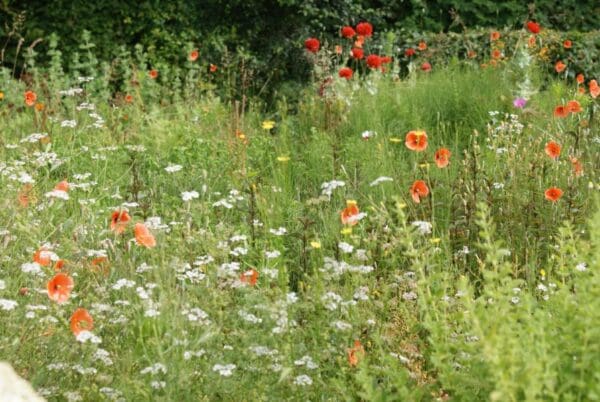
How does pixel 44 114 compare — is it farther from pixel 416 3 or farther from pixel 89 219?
pixel 416 3

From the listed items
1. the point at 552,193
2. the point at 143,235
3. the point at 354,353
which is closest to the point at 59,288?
the point at 143,235

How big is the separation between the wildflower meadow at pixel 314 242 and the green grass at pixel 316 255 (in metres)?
0.02

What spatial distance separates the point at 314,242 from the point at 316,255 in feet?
1.11

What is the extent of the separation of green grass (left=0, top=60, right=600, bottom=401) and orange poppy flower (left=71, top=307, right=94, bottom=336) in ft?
0.33

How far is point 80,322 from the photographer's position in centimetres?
293

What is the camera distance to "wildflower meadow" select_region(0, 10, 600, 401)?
261 centimetres

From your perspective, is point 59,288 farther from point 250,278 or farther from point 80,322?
point 250,278

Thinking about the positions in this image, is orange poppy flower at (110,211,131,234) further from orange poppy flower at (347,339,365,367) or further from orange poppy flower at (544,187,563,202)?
orange poppy flower at (544,187,563,202)

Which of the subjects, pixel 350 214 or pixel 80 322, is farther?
pixel 350 214

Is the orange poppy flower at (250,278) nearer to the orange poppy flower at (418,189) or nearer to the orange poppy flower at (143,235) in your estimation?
the orange poppy flower at (143,235)

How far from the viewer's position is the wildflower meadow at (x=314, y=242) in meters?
2.61

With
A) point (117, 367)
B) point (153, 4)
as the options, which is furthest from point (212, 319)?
point (153, 4)

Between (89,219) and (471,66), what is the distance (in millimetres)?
4195

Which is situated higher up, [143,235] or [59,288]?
[143,235]
